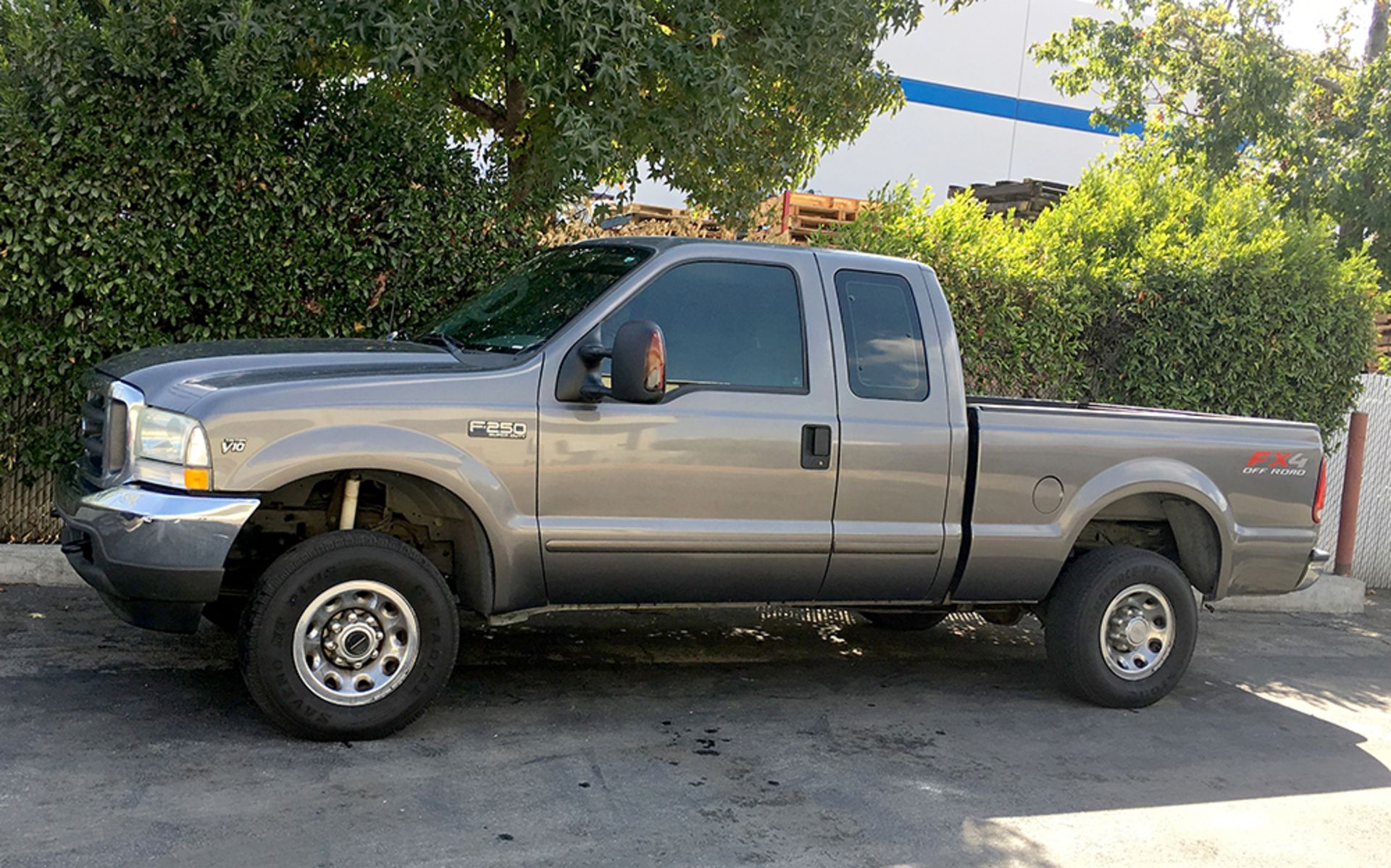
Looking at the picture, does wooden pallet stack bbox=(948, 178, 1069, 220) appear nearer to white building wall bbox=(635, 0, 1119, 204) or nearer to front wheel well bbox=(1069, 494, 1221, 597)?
white building wall bbox=(635, 0, 1119, 204)

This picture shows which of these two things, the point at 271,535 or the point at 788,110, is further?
the point at 788,110

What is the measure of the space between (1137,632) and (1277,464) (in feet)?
3.99

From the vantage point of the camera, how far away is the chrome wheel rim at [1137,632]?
264 inches

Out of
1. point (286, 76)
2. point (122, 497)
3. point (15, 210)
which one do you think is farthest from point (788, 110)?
point (122, 497)

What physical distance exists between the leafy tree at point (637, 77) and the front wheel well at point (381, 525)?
113 inches

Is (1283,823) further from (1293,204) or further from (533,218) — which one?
(1293,204)

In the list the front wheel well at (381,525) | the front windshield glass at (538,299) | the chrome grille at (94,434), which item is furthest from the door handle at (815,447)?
the chrome grille at (94,434)

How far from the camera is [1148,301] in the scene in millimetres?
10281

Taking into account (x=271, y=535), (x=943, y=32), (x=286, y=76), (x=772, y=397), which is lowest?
(x=271, y=535)

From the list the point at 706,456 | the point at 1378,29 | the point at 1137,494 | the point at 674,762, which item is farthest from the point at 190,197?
the point at 1378,29

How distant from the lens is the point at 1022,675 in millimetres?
7332

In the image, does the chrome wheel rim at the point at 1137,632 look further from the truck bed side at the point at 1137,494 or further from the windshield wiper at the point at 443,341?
the windshield wiper at the point at 443,341

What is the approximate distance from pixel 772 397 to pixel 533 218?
336 centimetres

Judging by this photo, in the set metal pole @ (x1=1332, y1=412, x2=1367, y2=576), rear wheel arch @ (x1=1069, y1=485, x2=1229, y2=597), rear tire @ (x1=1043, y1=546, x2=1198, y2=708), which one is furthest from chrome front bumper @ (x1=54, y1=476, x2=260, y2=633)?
metal pole @ (x1=1332, y1=412, x2=1367, y2=576)
